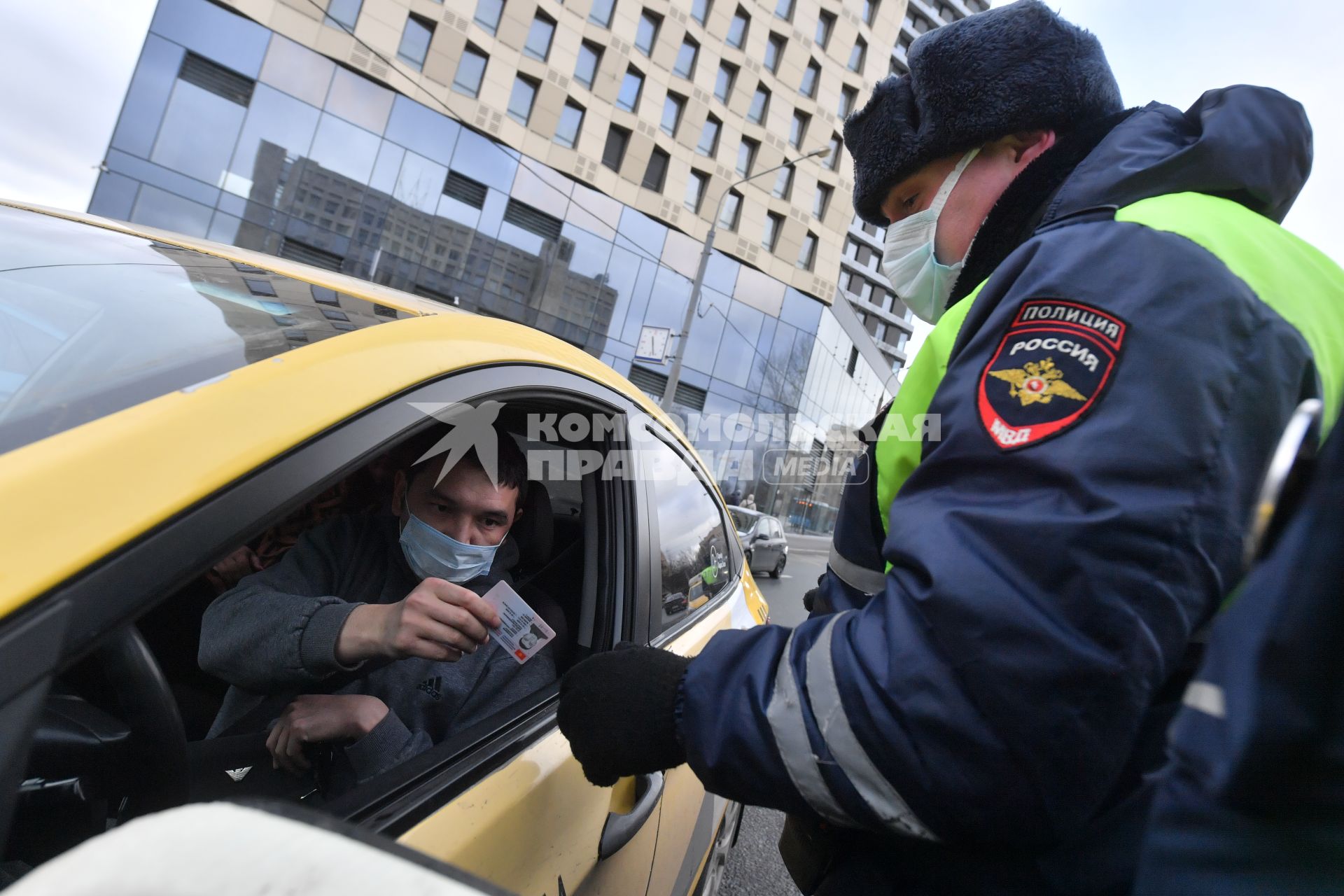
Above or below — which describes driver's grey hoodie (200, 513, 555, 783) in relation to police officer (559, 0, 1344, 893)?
below

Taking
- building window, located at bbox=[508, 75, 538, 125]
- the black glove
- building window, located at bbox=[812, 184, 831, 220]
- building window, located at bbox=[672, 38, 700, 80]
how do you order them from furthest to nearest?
building window, located at bbox=[812, 184, 831, 220] < building window, located at bbox=[672, 38, 700, 80] < building window, located at bbox=[508, 75, 538, 125] < the black glove

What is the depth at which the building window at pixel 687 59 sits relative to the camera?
907 inches

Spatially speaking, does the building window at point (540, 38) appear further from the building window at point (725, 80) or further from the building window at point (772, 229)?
the building window at point (772, 229)

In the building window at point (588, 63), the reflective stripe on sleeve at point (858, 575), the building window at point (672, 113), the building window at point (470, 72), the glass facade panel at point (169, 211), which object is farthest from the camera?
the building window at point (672, 113)

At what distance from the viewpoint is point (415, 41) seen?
717 inches

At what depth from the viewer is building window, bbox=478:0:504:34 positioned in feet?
62.1

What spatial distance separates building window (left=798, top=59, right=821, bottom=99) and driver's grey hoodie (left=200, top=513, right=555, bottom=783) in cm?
2892

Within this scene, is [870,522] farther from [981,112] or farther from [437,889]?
[437,889]

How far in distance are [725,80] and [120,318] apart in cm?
2671

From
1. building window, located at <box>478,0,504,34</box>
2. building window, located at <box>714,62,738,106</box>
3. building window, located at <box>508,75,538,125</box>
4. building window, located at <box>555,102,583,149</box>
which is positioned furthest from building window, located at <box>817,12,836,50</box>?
building window, located at <box>478,0,504,34</box>

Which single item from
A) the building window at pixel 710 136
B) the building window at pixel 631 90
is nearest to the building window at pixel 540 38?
the building window at pixel 631 90

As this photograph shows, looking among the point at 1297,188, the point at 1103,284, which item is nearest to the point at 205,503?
the point at 1103,284

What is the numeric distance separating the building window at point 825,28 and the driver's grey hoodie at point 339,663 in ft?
100

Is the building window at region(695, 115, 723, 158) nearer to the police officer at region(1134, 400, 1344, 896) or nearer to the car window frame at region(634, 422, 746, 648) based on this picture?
the car window frame at region(634, 422, 746, 648)
